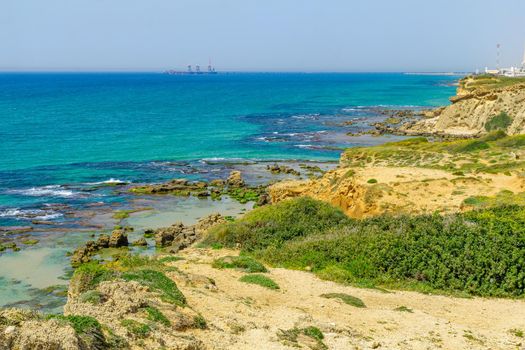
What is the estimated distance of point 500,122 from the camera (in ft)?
234

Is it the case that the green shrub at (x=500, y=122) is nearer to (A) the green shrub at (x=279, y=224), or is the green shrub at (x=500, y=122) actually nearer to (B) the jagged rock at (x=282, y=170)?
(B) the jagged rock at (x=282, y=170)

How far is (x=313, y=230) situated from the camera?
1078 inches

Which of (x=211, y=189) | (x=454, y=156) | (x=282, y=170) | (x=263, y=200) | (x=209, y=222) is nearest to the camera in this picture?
(x=209, y=222)

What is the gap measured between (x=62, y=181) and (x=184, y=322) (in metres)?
42.7

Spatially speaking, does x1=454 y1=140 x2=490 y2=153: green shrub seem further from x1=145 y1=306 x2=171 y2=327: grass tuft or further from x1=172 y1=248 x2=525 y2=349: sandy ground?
x1=145 y1=306 x2=171 y2=327: grass tuft

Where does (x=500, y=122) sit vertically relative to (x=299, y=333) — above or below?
above

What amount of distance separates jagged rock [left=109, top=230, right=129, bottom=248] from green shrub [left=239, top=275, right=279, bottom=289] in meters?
16.4

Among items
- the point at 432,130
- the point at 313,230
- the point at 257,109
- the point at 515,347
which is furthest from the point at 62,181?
the point at 257,109

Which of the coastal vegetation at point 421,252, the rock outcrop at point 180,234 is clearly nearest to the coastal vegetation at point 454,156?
the coastal vegetation at point 421,252

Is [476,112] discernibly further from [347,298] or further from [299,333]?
[299,333]

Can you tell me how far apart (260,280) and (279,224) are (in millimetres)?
9682

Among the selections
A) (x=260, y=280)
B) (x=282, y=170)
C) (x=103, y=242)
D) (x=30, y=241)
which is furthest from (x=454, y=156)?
(x=30, y=241)

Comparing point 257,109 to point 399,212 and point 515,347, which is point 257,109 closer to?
point 399,212

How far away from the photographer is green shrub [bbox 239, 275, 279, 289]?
18.0 m
